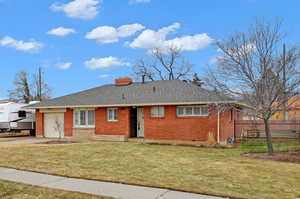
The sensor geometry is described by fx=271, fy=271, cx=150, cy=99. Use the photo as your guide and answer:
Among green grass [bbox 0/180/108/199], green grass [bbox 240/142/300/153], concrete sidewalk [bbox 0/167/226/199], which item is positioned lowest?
green grass [bbox 240/142/300/153]

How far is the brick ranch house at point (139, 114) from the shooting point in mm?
15922

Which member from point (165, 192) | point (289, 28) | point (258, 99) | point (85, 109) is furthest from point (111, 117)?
point (165, 192)

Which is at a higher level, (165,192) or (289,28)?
(289,28)

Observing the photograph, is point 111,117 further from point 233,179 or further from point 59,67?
point 59,67

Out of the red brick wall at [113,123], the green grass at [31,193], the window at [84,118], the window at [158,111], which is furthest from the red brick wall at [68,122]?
the green grass at [31,193]

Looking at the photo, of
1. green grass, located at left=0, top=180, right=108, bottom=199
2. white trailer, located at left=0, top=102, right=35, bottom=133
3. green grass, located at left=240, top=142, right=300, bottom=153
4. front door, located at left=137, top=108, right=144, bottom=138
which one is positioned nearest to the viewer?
green grass, located at left=0, top=180, right=108, bottom=199

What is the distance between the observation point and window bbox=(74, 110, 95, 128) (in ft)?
63.8

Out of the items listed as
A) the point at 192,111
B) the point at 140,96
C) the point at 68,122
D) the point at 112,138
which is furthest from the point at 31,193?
the point at 68,122

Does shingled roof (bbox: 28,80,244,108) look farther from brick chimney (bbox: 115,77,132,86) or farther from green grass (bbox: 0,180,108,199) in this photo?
green grass (bbox: 0,180,108,199)

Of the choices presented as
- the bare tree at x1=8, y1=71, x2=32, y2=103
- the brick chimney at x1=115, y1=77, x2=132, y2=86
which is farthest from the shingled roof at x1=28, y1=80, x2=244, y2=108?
the bare tree at x1=8, y1=71, x2=32, y2=103

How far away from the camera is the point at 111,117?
18719 millimetres

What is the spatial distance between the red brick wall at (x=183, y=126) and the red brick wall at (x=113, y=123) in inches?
53.4

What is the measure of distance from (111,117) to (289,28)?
39.1 feet

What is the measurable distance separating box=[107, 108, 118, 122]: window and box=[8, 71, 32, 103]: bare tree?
33407mm
